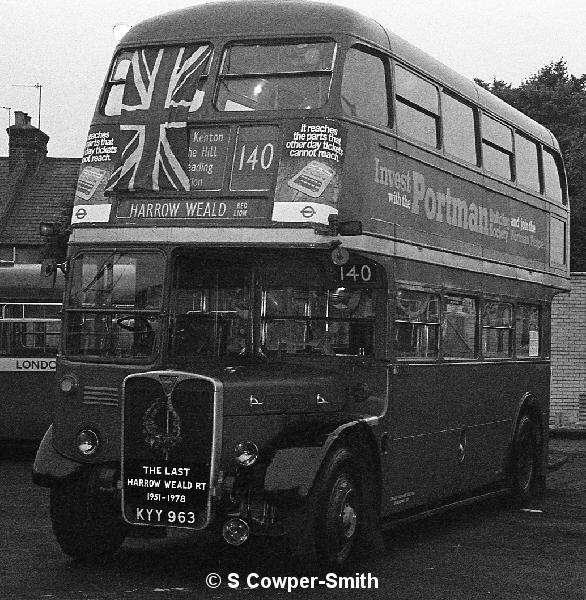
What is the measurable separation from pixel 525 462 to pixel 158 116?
6.43 metres

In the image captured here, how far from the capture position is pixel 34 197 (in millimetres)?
50406

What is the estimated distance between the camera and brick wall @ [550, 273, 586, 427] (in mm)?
27234

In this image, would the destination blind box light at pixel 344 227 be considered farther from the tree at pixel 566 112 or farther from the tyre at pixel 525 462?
the tree at pixel 566 112

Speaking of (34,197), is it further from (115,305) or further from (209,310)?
(115,305)

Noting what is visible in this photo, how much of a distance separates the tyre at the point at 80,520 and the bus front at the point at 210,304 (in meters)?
0.01

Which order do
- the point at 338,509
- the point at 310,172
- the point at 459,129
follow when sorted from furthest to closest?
the point at 459,129 → the point at 310,172 → the point at 338,509

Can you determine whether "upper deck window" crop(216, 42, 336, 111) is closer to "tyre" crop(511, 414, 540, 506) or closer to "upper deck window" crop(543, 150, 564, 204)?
"tyre" crop(511, 414, 540, 506)

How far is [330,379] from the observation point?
34.0ft

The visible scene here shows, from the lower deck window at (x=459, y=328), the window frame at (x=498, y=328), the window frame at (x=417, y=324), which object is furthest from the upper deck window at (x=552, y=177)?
the window frame at (x=417, y=324)

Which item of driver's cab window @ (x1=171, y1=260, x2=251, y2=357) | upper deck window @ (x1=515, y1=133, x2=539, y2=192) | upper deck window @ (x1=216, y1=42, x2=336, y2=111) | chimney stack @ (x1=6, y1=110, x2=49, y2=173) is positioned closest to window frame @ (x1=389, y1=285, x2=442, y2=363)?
driver's cab window @ (x1=171, y1=260, x2=251, y2=357)

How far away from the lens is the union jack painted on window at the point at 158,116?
1031 cm

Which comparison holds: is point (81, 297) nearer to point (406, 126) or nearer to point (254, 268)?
point (254, 268)

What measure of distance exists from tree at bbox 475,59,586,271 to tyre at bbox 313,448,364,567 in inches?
1492

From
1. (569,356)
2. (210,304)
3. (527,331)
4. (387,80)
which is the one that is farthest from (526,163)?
(569,356)
